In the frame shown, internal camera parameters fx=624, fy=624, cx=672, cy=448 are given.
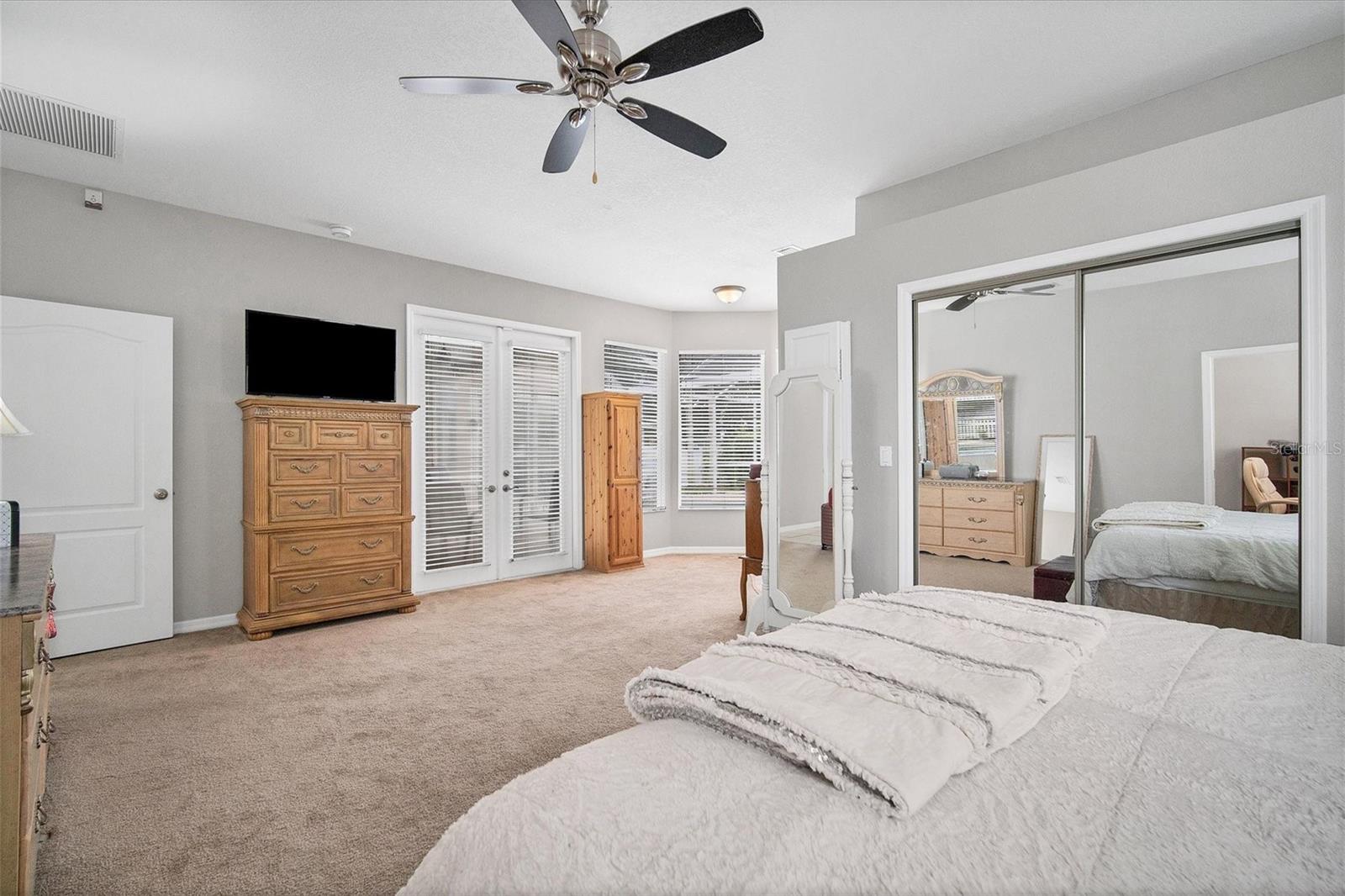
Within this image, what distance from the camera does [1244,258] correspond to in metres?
2.45

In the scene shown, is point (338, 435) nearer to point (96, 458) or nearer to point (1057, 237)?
point (96, 458)

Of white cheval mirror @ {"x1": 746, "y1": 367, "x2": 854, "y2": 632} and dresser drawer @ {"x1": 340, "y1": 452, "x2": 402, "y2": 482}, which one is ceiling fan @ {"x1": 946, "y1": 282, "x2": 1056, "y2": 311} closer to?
white cheval mirror @ {"x1": 746, "y1": 367, "x2": 854, "y2": 632}

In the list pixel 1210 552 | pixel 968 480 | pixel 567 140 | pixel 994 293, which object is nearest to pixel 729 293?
pixel 994 293

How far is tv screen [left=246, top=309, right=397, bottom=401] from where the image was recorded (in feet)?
13.6

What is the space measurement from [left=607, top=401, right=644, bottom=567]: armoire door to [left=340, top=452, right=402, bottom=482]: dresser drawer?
6.82ft

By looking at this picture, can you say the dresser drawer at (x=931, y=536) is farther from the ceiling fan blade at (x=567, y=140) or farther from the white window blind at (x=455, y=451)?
the white window blind at (x=455, y=451)

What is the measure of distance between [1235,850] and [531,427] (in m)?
5.50

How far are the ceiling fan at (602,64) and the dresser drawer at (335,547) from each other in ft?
9.84

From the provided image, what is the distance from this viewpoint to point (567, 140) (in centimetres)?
250

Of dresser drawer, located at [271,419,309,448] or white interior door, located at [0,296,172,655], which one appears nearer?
white interior door, located at [0,296,172,655]

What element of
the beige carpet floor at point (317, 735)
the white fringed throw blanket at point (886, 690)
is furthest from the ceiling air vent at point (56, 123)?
the white fringed throw blanket at point (886, 690)

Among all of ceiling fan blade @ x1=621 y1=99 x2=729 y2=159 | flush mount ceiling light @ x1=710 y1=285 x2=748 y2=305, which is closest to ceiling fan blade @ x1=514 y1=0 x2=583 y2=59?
ceiling fan blade @ x1=621 y1=99 x2=729 y2=159

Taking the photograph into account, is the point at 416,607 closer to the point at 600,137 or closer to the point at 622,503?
the point at 622,503

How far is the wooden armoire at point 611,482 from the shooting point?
236 inches
